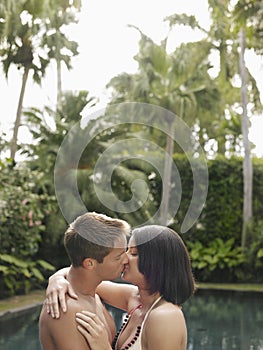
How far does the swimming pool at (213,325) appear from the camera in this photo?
7.71m

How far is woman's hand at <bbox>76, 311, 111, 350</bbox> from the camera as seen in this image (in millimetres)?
1587

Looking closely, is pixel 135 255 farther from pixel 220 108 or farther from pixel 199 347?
pixel 220 108

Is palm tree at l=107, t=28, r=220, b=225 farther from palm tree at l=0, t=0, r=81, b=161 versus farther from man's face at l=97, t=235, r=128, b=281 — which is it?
man's face at l=97, t=235, r=128, b=281

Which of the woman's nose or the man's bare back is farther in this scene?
the woman's nose

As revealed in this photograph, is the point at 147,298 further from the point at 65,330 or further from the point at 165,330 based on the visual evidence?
the point at 65,330

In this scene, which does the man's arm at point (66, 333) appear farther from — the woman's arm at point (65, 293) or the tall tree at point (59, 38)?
the tall tree at point (59, 38)

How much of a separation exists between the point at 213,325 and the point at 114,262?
7.93 m

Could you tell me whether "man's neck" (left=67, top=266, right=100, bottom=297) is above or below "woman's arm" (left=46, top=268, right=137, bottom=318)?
above

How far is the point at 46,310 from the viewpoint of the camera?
1.66m

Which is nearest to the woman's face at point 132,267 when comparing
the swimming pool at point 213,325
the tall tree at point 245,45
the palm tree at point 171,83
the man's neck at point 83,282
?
the man's neck at point 83,282

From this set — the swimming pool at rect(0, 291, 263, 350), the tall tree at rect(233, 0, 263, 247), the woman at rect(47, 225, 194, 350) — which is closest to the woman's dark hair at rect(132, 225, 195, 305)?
the woman at rect(47, 225, 194, 350)

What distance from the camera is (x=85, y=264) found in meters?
1.63

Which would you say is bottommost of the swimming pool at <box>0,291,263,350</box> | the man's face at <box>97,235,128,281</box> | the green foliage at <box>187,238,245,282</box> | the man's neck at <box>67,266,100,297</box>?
the swimming pool at <box>0,291,263,350</box>

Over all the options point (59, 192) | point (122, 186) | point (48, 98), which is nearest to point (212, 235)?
point (122, 186)
